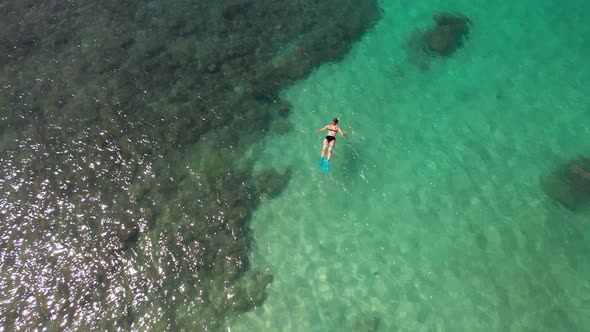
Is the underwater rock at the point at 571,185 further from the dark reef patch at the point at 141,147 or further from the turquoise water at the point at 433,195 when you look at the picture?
the dark reef patch at the point at 141,147

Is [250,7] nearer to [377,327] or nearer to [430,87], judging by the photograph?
[430,87]

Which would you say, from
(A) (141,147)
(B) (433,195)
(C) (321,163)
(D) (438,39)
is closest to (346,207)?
(C) (321,163)

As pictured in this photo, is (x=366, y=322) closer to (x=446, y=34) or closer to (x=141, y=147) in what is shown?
(x=141, y=147)

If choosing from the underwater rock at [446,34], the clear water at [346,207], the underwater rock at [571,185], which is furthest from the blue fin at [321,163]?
the underwater rock at [446,34]

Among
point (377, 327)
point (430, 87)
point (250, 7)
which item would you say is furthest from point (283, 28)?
point (377, 327)

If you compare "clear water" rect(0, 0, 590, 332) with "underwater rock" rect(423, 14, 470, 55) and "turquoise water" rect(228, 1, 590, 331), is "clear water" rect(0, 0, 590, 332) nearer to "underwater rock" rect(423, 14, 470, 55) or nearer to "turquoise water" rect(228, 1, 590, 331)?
"turquoise water" rect(228, 1, 590, 331)

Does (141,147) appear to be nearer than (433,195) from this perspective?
Yes
